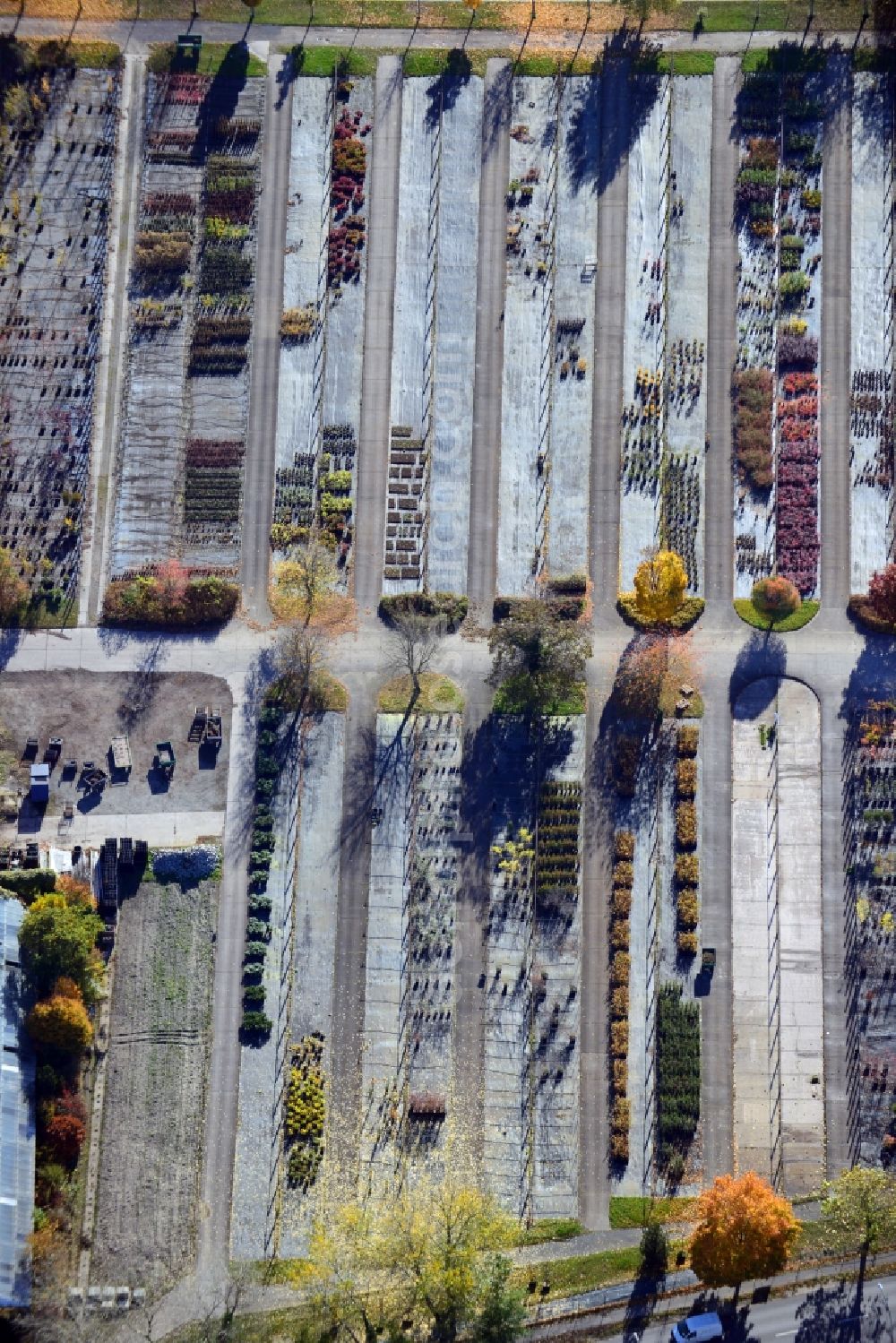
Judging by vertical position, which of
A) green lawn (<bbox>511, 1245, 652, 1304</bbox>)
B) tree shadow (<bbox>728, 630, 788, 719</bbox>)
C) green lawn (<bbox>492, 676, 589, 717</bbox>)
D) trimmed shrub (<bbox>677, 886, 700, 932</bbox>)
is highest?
tree shadow (<bbox>728, 630, 788, 719</bbox>)

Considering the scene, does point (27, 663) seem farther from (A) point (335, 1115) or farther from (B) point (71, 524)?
(A) point (335, 1115)

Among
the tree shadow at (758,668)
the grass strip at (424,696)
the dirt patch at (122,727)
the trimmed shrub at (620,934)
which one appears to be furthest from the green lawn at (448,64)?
the trimmed shrub at (620,934)

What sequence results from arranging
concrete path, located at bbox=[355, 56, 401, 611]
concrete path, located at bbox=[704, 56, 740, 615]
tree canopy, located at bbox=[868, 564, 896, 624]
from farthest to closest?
concrete path, located at bbox=[355, 56, 401, 611], concrete path, located at bbox=[704, 56, 740, 615], tree canopy, located at bbox=[868, 564, 896, 624]

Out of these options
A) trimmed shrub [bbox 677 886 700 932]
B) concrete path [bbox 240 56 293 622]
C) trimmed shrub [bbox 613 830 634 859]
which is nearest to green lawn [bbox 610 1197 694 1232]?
trimmed shrub [bbox 677 886 700 932]

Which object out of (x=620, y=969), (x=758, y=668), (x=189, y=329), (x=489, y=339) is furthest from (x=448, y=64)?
(x=620, y=969)

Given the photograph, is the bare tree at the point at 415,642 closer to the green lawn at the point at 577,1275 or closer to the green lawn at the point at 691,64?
the green lawn at the point at 577,1275

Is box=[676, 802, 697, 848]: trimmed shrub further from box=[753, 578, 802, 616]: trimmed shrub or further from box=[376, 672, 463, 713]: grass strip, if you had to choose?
box=[376, 672, 463, 713]: grass strip
